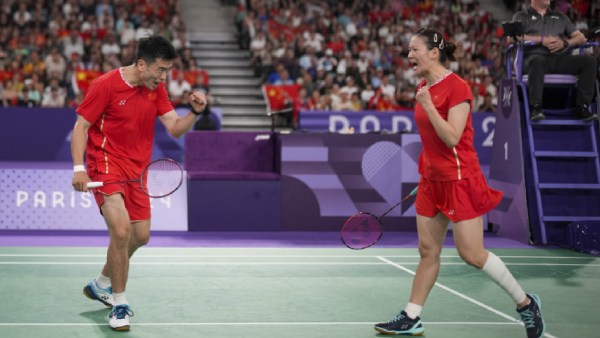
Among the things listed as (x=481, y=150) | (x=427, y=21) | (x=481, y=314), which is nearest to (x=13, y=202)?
(x=481, y=314)

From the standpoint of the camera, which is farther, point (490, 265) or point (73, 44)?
point (73, 44)

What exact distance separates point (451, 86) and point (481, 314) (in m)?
1.94

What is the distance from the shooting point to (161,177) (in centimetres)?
595

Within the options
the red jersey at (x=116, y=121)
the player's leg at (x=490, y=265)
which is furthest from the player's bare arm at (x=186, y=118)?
the player's leg at (x=490, y=265)

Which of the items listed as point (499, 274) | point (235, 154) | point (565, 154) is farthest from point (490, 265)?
point (235, 154)

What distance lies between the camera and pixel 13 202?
422 inches

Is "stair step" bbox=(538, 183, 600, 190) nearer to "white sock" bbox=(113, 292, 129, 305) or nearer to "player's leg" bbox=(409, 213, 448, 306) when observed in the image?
"player's leg" bbox=(409, 213, 448, 306)

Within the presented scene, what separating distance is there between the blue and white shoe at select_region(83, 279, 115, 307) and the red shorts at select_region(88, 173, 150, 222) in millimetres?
738

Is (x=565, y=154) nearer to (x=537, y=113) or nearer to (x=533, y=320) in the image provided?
(x=537, y=113)

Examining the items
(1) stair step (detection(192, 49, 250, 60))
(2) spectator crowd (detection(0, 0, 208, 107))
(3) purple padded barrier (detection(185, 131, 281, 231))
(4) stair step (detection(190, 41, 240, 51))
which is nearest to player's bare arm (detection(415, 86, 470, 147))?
(3) purple padded barrier (detection(185, 131, 281, 231))

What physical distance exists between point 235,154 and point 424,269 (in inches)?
257

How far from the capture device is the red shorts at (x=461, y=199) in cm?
510

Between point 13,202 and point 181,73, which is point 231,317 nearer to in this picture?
point 13,202

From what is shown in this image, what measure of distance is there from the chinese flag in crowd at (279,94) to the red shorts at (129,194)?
11902mm
